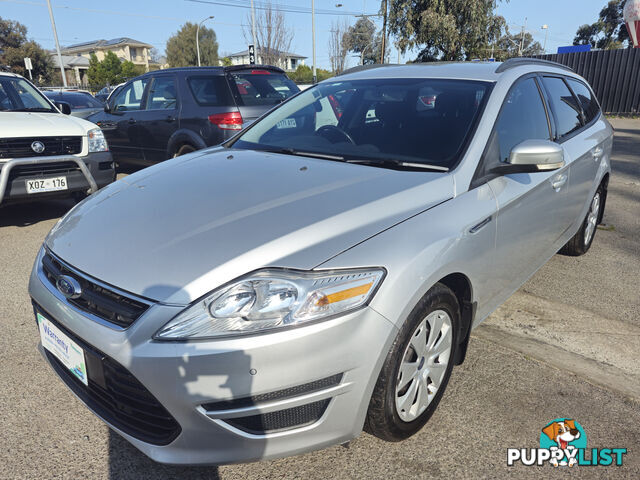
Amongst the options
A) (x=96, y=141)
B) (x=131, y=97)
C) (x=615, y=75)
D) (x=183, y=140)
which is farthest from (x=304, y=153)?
(x=615, y=75)

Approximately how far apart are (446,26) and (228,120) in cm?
1841

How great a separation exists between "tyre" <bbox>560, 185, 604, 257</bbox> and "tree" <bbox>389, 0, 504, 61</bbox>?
1916cm

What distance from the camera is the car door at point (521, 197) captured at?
2.54 meters

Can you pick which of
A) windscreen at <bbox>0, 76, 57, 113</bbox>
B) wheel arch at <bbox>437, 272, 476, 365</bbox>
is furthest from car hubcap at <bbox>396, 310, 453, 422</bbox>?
windscreen at <bbox>0, 76, 57, 113</bbox>

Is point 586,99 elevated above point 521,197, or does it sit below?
above

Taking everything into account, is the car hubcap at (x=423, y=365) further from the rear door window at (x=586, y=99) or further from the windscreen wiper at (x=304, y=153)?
the rear door window at (x=586, y=99)

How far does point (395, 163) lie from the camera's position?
8.25 feet

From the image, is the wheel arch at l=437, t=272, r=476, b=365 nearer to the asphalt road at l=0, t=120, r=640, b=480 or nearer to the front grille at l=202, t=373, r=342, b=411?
the asphalt road at l=0, t=120, r=640, b=480

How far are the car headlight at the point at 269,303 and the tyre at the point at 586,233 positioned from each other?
10.4 feet

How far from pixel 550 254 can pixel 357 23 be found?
5524 cm

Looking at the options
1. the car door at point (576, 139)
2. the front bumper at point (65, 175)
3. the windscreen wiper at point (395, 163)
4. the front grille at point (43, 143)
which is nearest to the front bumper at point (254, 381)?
the windscreen wiper at point (395, 163)

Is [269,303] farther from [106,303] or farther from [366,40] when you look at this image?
[366,40]

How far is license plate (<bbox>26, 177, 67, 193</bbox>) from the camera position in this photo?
4.77 metres

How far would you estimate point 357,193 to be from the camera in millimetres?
2152
